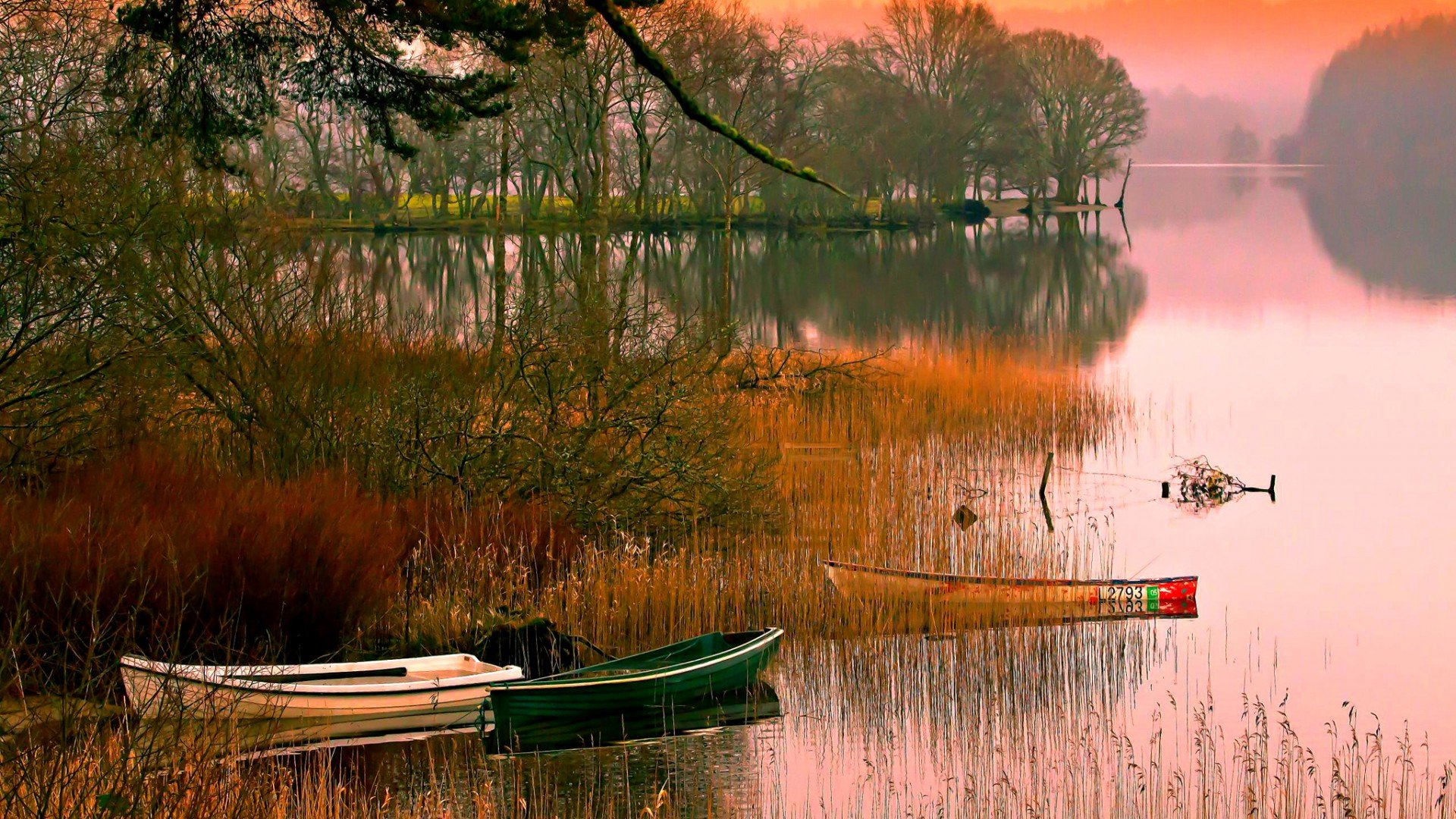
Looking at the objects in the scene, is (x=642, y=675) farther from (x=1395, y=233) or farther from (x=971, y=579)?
(x=1395, y=233)

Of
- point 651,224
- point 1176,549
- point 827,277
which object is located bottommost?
point 1176,549

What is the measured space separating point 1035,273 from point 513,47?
56343 mm

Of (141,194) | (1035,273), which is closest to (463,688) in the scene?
(141,194)

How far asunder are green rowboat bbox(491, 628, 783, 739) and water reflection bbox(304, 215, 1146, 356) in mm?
6370

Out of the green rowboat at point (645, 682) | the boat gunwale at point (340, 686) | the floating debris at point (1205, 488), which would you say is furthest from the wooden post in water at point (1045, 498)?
the boat gunwale at point (340, 686)

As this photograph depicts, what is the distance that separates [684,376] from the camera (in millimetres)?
15789

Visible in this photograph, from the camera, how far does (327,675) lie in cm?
1053

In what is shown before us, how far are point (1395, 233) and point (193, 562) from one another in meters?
102

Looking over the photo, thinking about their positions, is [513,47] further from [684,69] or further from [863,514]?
[684,69]

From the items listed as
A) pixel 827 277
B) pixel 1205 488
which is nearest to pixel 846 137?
pixel 827 277

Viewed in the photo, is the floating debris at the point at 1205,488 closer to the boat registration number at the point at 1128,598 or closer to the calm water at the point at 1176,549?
the calm water at the point at 1176,549

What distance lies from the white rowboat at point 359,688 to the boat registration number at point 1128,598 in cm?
566

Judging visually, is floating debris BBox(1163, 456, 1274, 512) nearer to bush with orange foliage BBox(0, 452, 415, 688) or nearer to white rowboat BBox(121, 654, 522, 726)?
bush with orange foliage BBox(0, 452, 415, 688)

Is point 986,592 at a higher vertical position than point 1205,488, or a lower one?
higher
